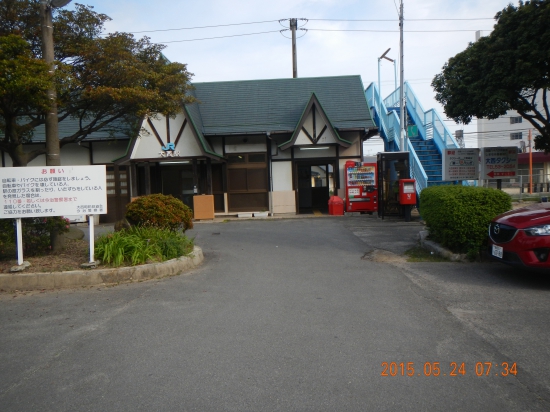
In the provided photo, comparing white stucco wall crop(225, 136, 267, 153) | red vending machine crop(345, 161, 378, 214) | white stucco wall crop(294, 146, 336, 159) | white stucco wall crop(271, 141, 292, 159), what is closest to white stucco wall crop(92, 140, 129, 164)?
white stucco wall crop(225, 136, 267, 153)

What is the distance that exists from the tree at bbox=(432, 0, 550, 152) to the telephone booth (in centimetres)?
302

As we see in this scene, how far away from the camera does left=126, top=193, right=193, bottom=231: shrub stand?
10328 millimetres

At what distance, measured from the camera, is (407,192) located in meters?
16.5

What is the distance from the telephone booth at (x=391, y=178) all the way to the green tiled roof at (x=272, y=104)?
11.0ft

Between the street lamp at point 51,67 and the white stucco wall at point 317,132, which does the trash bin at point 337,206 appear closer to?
the white stucco wall at point 317,132

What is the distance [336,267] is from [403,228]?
20.8ft

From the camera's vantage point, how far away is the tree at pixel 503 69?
37.7 ft

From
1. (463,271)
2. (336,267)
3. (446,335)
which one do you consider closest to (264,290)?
(336,267)

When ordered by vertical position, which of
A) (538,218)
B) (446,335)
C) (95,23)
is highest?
(95,23)

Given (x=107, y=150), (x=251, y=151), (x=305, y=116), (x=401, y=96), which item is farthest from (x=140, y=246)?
(x=107, y=150)

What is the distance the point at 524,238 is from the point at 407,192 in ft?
29.5

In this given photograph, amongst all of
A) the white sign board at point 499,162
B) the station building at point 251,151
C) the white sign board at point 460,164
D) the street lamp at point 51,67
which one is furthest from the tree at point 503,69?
the street lamp at point 51,67

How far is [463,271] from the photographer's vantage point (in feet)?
28.7

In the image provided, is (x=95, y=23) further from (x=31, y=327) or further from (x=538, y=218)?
(x=538, y=218)
